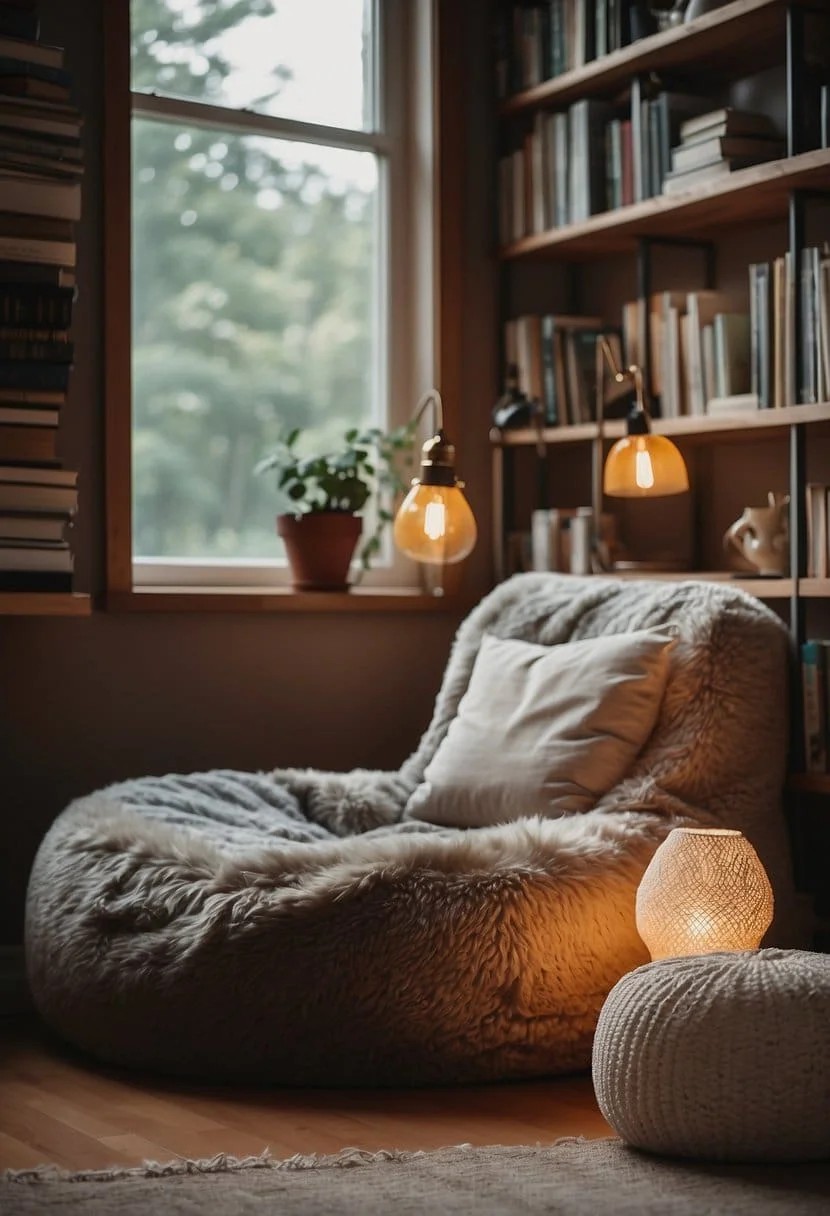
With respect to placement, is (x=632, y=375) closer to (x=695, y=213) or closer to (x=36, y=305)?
(x=695, y=213)

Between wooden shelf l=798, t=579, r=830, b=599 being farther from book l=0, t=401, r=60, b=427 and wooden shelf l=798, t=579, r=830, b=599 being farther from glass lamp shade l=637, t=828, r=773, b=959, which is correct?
book l=0, t=401, r=60, b=427

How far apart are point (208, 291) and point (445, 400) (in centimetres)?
62

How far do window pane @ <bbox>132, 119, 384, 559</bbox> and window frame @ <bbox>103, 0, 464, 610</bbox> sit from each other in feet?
0.29

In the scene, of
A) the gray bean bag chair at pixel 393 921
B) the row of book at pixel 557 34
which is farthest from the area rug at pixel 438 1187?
the row of book at pixel 557 34

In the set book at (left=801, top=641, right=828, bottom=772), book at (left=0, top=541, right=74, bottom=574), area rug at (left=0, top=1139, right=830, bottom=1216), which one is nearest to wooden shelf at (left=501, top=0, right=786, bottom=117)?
book at (left=801, top=641, right=828, bottom=772)

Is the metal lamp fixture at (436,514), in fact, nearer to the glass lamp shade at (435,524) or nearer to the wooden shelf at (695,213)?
the glass lamp shade at (435,524)

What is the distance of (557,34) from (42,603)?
1.80 meters

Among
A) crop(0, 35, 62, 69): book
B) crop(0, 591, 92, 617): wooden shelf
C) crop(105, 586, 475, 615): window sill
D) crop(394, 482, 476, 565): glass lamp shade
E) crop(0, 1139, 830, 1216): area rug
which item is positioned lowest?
crop(0, 1139, 830, 1216): area rug

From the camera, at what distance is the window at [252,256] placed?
11.6ft

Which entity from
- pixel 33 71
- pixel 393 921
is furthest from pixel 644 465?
pixel 33 71

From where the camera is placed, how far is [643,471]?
9.60 feet

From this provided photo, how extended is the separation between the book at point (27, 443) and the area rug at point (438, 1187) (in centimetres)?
149

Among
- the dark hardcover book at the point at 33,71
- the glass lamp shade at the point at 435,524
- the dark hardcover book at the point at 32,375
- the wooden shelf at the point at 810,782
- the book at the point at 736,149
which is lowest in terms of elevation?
the wooden shelf at the point at 810,782

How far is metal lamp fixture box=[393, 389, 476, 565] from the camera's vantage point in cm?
285
